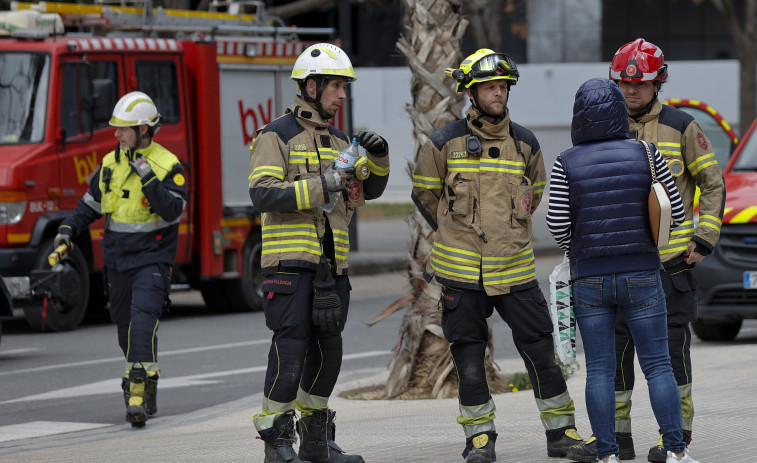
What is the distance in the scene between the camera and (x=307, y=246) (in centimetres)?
644

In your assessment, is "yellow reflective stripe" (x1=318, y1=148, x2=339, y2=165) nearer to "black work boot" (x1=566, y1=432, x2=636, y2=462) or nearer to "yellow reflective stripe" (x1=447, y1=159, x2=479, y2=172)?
"yellow reflective stripe" (x1=447, y1=159, x2=479, y2=172)

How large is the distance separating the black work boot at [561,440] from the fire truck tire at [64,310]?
7.85 m

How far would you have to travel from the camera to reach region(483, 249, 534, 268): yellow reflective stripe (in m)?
6.50

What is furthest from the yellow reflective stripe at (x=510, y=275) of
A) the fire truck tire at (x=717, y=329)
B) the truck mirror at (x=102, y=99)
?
the truck mirror at (x=102, y=99)

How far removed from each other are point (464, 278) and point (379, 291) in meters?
10.8

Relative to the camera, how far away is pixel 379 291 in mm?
17250

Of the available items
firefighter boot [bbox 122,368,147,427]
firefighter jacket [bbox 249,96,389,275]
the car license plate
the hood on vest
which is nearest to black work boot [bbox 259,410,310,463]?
firefighter jacket [bbox 249,96,389,275]

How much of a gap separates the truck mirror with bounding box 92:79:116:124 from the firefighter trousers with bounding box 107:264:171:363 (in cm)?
492

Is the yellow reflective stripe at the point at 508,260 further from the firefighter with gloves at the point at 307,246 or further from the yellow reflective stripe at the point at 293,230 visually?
the yellow reflective stripe at the point at 293,230

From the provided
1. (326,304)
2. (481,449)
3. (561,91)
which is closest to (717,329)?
(481,449)

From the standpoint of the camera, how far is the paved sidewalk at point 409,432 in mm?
6801

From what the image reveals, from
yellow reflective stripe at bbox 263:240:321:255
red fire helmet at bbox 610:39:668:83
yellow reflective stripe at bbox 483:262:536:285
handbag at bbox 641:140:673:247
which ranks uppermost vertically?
red fire helmet at bbox 610:39:668:83

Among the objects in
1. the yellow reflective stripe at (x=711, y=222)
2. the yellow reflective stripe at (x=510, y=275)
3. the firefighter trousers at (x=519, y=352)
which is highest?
the yellow reflective stripe at (x=711, y=222)

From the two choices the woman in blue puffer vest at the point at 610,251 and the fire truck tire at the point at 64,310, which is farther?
the fire truck tire at the point at 64,310
